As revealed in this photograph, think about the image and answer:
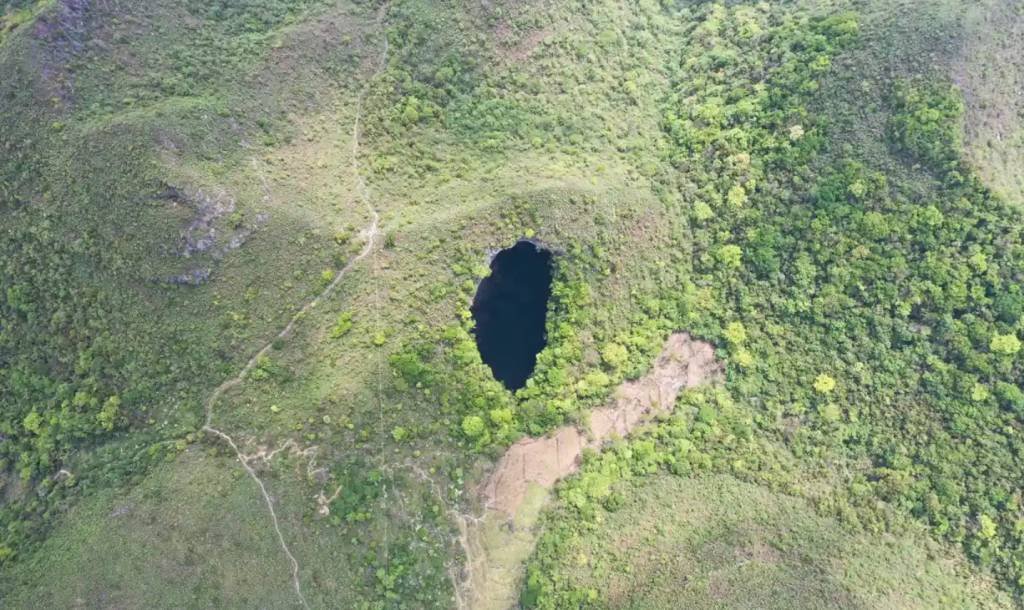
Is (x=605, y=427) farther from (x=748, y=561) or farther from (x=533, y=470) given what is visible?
(x=748, y=561)

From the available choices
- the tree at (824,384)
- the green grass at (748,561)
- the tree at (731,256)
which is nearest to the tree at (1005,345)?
the tree at (824,384)

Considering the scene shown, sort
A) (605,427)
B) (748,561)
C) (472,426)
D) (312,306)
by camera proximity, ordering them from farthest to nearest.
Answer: (605,427), (312,306), (472,426), (748,561)

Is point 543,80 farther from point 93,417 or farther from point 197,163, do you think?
point 93,417

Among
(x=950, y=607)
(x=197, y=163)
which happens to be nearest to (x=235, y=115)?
(x=197, y=163)

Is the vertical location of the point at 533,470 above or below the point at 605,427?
→ below

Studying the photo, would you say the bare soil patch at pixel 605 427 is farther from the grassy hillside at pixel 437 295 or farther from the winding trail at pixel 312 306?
the winding trail at pixel 312 306

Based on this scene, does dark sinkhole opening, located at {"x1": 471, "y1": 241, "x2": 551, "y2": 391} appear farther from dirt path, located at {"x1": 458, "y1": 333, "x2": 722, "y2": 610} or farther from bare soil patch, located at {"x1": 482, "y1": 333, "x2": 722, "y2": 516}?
dirt path, located at {"x1": 458, "y1": 333, "x2": 722, "y2": 610}

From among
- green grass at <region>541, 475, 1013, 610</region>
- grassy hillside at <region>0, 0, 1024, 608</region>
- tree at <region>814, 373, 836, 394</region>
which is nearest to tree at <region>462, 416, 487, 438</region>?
grassy hillside at <region>0, 0, 1024, 608</region>

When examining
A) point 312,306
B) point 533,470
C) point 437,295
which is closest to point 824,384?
point 533,470
